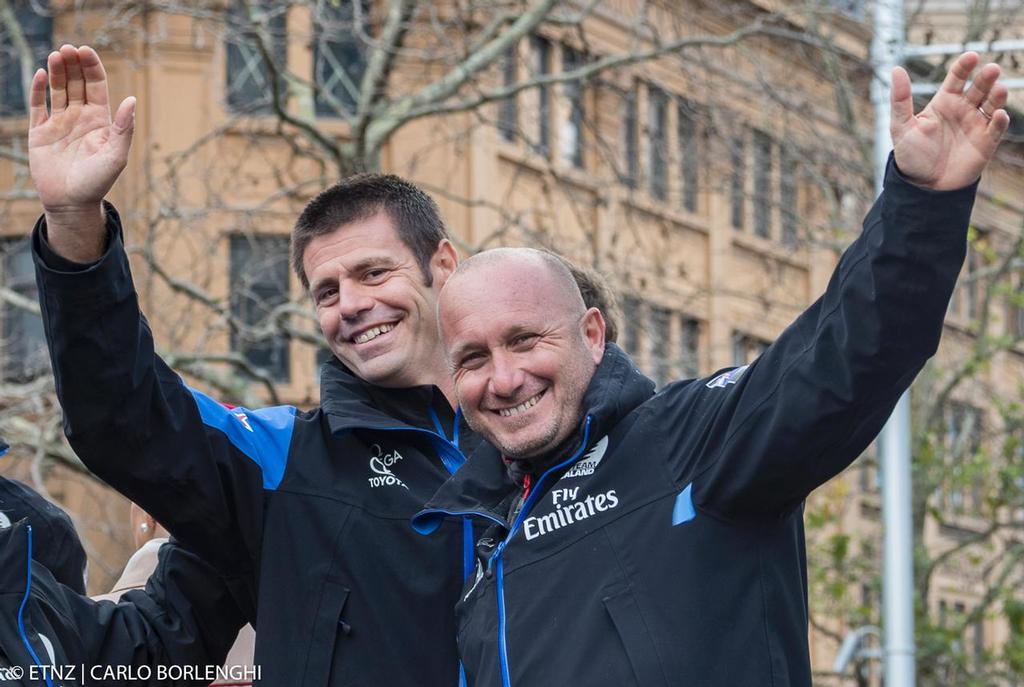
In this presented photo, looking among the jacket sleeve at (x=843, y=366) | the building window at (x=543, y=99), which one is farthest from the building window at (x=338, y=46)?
the jacket sleeve at (x=843, y=366)

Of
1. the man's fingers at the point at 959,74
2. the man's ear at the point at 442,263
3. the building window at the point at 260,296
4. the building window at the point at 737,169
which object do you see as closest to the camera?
the man's fingers at the point at 959,74

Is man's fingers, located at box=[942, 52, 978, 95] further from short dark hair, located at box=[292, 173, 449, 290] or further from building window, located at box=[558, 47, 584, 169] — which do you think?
building window, located at box=[558, 47, 584, 169]

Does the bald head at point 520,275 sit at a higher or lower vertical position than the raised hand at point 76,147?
lower

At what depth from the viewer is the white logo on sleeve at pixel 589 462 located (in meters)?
4.17

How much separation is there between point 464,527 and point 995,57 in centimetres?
960

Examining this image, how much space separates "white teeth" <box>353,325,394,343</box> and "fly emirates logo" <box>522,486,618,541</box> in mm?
941

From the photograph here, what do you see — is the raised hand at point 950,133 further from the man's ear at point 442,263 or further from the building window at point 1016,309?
the building window at point 1016,309

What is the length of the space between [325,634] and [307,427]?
1.78ft

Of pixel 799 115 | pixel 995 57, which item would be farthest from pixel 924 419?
pixel 995 57

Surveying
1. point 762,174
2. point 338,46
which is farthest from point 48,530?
point 338,46

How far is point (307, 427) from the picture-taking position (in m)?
4.87

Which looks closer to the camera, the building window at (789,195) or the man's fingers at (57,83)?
the man's fingers at (57,83)

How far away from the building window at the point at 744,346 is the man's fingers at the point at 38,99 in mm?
14753

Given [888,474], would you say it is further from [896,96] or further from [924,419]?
[896,96]
